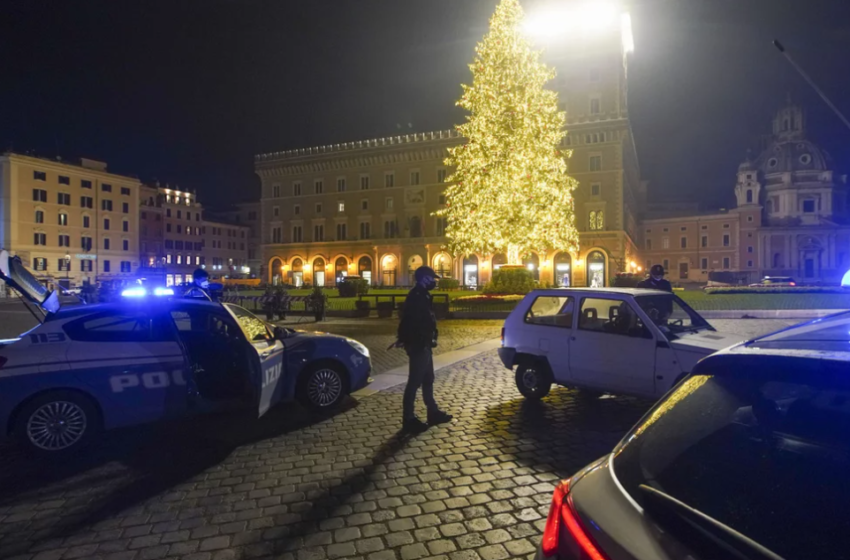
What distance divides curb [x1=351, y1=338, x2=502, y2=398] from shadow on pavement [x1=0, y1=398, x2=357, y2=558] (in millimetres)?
1712

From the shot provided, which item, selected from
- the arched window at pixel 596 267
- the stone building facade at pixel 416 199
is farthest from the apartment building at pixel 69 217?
the arched window at pixel 596 267

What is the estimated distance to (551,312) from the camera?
28.3 feet

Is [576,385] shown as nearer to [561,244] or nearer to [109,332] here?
[109,332]

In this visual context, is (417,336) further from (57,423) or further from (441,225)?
(441,225)

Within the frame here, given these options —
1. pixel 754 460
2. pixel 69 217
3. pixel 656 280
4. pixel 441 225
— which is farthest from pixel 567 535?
pixel 69 217

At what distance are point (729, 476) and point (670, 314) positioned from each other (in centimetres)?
611

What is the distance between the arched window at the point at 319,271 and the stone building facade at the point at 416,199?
0.14 meters

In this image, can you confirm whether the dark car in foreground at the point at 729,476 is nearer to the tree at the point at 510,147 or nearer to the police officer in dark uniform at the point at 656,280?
the police officer in dark uniform at the point at 656,280

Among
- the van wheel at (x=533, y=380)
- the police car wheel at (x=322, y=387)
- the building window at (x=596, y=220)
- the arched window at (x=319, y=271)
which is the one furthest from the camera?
the arched window at (x=319, y=271)

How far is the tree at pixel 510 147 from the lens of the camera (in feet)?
95.7

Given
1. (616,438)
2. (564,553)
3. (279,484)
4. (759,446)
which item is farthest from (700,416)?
(616,438)

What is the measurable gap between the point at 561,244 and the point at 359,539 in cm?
2975

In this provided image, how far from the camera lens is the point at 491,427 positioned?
658cm

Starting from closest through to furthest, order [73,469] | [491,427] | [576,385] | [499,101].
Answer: [73,469] → [491,427] → [576,385] → [499,101]
